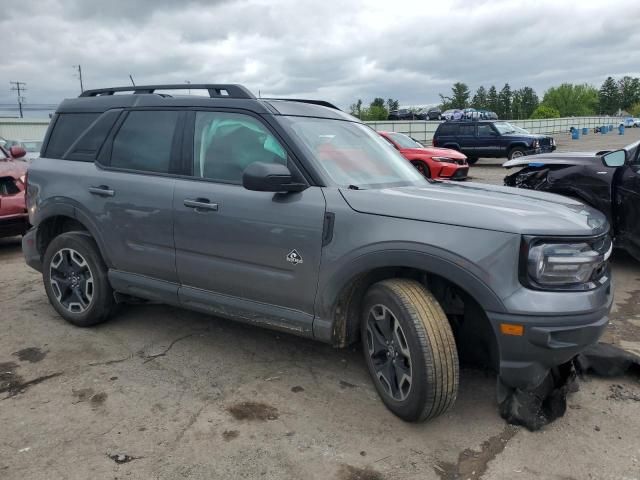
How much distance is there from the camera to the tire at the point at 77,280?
169 inches

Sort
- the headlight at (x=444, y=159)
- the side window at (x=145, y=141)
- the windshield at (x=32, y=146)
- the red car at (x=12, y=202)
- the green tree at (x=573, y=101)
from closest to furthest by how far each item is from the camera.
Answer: the side window at (x=145, y=141)
the red car at (x=12, y=202)
the windshield at (x=32, y=146)
the headlight at (x=444, y=159)
the green tree at (x=573, y=101)

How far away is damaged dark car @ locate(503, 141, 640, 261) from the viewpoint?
5.76 metres

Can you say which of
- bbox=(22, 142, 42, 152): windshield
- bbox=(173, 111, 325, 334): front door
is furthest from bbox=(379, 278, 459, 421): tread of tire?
bbox=(22, 142, 42, 152): windshield

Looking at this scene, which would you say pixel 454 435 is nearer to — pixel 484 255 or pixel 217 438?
pixel 484 255

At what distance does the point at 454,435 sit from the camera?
2939mm

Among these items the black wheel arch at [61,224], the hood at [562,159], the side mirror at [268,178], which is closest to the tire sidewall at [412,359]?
the side mirror at [268,178]

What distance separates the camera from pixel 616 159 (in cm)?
577

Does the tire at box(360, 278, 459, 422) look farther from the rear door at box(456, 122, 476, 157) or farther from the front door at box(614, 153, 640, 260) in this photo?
the rear door at box(456, 122, 476, 157)

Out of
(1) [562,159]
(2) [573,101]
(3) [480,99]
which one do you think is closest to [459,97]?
(3) [480,99]

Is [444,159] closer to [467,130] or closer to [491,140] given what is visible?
[491,140]

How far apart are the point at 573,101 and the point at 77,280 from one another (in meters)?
139

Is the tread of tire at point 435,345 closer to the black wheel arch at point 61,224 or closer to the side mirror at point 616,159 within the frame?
the black wheel arch at point 61,224

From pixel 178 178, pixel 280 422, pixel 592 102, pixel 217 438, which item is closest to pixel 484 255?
pixel 280 422

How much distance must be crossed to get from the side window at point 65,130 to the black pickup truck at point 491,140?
18306mm
